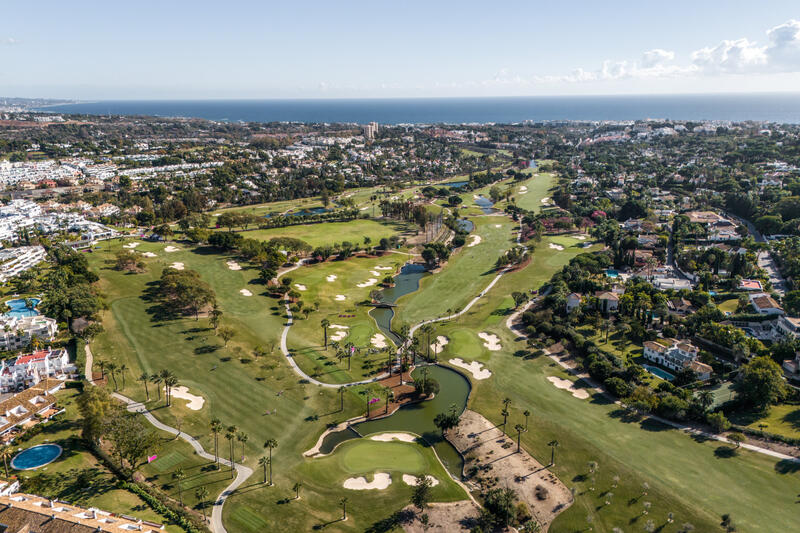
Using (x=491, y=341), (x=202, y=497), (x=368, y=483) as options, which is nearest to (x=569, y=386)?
(x=491, y=341)

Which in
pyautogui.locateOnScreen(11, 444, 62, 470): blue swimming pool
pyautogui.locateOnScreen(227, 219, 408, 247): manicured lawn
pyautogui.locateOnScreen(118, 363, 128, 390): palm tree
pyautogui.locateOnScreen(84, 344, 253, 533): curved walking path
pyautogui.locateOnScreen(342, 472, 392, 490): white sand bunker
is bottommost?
pyautogui.locateOnScreen(342, 472, 392, 490): white sand bunker

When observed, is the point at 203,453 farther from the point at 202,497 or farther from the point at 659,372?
the point at 659,372

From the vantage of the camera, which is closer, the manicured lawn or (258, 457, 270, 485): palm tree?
(258, 457, 270, 485): palm tree

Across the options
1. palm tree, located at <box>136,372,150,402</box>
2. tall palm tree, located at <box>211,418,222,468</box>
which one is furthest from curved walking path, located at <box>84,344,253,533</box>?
palm tree, located at <box>136,372,150,402</box>

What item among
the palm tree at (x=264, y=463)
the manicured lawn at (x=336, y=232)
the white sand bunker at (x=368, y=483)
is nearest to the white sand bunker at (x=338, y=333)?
the palm tree at (x=264, y=463)

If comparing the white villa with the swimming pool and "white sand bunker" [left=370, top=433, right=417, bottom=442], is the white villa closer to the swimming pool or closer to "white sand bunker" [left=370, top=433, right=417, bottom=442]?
"white sand bunker" [left=370, top=433, right=417, bottom=442]

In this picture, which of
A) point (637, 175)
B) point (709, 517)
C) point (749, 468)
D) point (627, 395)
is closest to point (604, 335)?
point (627, 395)
